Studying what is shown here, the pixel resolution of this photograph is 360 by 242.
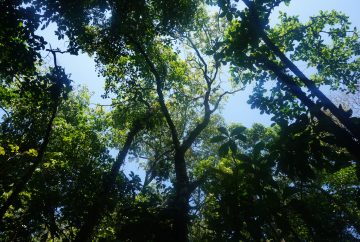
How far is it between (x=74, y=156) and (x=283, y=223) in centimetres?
1394

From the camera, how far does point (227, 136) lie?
5027mm

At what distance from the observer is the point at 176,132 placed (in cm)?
1238

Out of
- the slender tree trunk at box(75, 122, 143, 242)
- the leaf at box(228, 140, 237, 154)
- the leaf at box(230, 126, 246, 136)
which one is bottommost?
the leaf at box(228, 140, 237, 154)

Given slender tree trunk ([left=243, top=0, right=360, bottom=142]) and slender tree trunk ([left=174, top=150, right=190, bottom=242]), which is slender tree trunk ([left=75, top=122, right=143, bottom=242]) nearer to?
slender tree trunk ([left=174, top=150, right=190, bottom=242])

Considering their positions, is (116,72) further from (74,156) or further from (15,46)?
(15,46)

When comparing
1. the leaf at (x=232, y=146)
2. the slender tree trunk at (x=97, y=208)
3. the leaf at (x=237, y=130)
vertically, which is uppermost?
the slender tree trunk at (x=97, y=208)

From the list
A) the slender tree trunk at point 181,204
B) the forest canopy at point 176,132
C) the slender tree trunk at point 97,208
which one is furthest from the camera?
the slender tree trunk at point 97,208

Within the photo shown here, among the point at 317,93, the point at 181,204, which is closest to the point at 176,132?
the point at 181,204

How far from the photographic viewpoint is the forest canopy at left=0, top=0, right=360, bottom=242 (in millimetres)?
4688

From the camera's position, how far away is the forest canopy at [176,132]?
4688 millimetres

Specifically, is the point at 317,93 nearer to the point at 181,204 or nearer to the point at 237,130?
the point at 237,130

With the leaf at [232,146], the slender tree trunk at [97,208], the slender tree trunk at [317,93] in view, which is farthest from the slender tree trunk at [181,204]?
the slender tree trunk at [317,93]

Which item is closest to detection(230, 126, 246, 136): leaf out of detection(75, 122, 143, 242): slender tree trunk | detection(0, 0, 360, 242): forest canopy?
detection(0, 0, 360, 242): forest canopy

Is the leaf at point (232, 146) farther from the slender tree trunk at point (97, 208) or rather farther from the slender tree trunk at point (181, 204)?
the slender tree trunk at point (97, 208)
